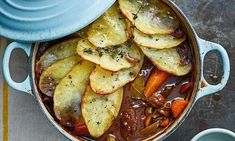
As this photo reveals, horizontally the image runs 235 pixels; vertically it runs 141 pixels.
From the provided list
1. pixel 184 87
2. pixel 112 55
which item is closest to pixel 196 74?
pixel 184 87

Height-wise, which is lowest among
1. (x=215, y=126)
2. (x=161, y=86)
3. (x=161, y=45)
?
(x=215, y=126)

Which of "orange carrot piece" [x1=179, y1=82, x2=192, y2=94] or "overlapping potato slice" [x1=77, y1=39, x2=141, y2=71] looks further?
"orange carrot piece" [x1=179, y1=82, x2=192, y2=94]

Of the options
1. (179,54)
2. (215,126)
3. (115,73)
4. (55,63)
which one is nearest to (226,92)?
(215,126)

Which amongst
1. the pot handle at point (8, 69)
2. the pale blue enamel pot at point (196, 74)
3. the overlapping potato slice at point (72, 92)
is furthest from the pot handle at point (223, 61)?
the pot handle at point (8, 69)

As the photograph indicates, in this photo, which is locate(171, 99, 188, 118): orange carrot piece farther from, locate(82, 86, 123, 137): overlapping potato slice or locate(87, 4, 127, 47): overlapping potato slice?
locate(87, 4, 127, 47): overlapping potato slice

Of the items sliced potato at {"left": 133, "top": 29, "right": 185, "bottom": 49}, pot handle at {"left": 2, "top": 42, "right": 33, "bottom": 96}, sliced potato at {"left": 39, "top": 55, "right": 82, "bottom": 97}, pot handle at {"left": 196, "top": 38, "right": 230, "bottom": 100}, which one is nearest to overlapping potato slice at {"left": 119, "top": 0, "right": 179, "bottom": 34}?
sliced potato at {"left": 133, "top": 29, "right": 185, "bottom": 49}

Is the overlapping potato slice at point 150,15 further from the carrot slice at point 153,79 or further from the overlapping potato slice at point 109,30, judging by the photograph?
the carrot slice at point 153,79

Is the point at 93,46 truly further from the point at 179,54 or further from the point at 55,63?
the point at 179,54
